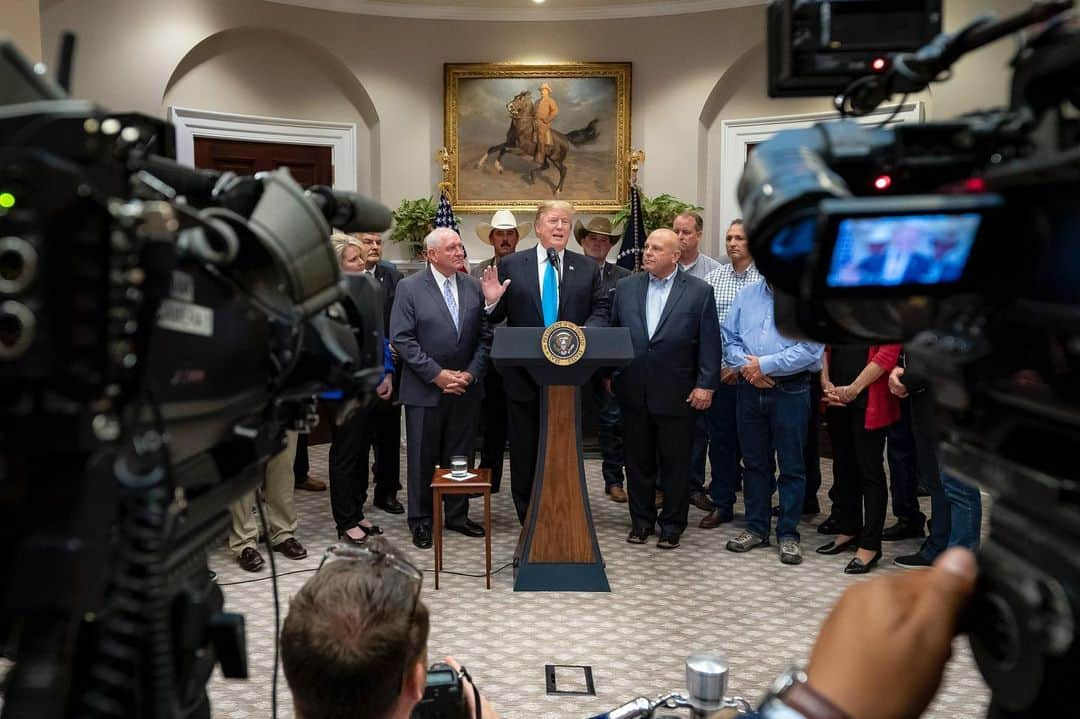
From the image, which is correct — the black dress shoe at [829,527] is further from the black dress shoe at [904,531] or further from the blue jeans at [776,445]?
the blue jeans at [776,445]

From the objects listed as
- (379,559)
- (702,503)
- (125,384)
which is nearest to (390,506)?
(702,503)

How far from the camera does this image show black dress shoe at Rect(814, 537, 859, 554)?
5.29m

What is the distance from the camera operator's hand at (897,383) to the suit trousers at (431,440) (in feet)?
7.08

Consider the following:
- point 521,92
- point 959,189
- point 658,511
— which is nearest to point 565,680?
point 658,511

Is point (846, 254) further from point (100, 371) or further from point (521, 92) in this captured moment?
point (521, 92)

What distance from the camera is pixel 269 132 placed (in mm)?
9211

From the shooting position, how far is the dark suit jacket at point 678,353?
17.5 ft

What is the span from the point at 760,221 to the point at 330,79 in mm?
9333

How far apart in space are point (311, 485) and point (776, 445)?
3.20 metres

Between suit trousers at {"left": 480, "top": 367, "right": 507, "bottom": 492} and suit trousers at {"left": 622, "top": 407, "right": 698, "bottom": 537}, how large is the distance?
109 cm

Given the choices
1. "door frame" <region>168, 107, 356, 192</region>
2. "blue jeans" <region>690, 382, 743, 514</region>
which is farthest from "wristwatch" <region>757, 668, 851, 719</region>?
"door frame" <region>168, 107, 356, 192</region>

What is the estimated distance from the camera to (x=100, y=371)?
0.76 m

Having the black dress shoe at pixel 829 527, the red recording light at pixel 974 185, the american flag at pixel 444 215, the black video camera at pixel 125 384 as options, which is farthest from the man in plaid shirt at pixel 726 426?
the red recording light at pixel 974 185

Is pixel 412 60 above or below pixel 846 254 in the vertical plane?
above
